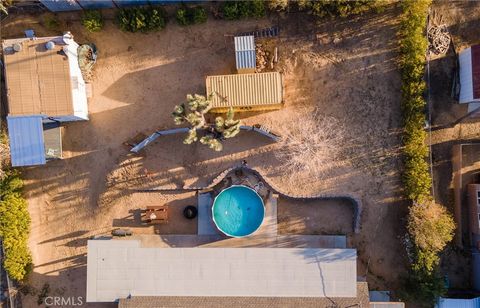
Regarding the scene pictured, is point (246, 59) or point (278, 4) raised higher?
point (278, 4)

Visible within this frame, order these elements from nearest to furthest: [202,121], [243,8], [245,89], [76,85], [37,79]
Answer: [202,121], [37,79], [245,89], [76,85], [243,8]

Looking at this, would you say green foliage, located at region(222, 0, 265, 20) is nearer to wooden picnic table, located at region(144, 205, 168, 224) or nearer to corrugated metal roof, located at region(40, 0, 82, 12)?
corrugated metal roof, located at region(40, 0, 82, 12)

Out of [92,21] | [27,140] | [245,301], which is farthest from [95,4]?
[245,301]

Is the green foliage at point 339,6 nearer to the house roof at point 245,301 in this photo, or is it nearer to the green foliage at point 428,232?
the green foliage at point 428,232

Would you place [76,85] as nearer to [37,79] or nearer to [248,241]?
[37,79]

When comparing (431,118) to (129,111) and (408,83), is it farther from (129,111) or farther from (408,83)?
(129,111)

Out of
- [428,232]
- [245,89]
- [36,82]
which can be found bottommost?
[428,232]

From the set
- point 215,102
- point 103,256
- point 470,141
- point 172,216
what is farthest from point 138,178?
point 470,141
